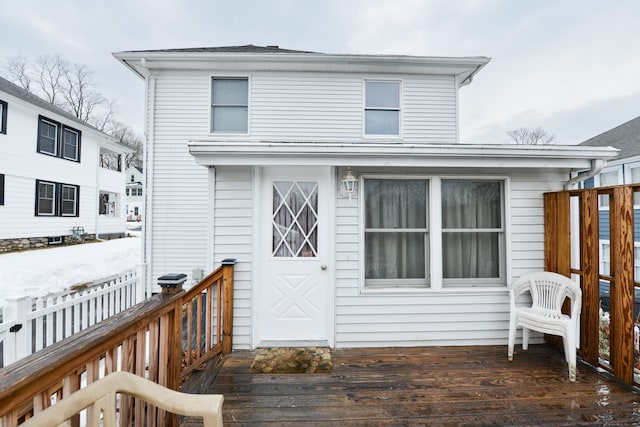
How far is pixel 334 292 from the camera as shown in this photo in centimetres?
342

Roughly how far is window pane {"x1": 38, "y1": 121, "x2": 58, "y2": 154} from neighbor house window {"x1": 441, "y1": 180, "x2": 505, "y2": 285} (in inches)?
562

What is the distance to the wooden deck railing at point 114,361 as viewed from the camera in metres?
1.05

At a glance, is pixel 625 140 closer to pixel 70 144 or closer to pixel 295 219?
pixel 295 219

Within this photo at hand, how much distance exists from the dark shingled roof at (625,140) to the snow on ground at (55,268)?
14.9 metres

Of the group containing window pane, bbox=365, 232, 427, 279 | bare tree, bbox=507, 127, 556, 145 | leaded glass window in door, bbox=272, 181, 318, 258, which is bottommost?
Answer: window pane, bbox=365, 232, 427, 279

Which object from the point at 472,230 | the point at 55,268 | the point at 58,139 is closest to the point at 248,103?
the point at 472,230

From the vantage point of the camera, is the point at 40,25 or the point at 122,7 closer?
the point at 122,7

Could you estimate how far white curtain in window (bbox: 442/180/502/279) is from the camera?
11.7 ft

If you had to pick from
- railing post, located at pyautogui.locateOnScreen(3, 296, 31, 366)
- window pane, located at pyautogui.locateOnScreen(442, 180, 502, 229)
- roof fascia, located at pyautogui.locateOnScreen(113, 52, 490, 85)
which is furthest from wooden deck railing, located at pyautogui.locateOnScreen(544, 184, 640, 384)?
railing post, located at pyautogui.locateOnScreen(3, 296, 31, 366)

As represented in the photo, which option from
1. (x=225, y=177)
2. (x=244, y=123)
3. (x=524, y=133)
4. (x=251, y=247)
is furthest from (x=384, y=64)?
(x=524, y=133)

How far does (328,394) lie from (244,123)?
599 centimetres

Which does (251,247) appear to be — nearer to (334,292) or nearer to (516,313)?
(334,292)

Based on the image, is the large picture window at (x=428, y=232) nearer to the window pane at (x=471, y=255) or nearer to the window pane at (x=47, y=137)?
the window pane at (x=471, y=255)

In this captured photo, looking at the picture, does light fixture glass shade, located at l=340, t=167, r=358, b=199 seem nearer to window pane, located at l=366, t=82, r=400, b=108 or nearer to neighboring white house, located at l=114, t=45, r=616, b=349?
neighboring white house, located at l=114, t=45, r=616, b=349
